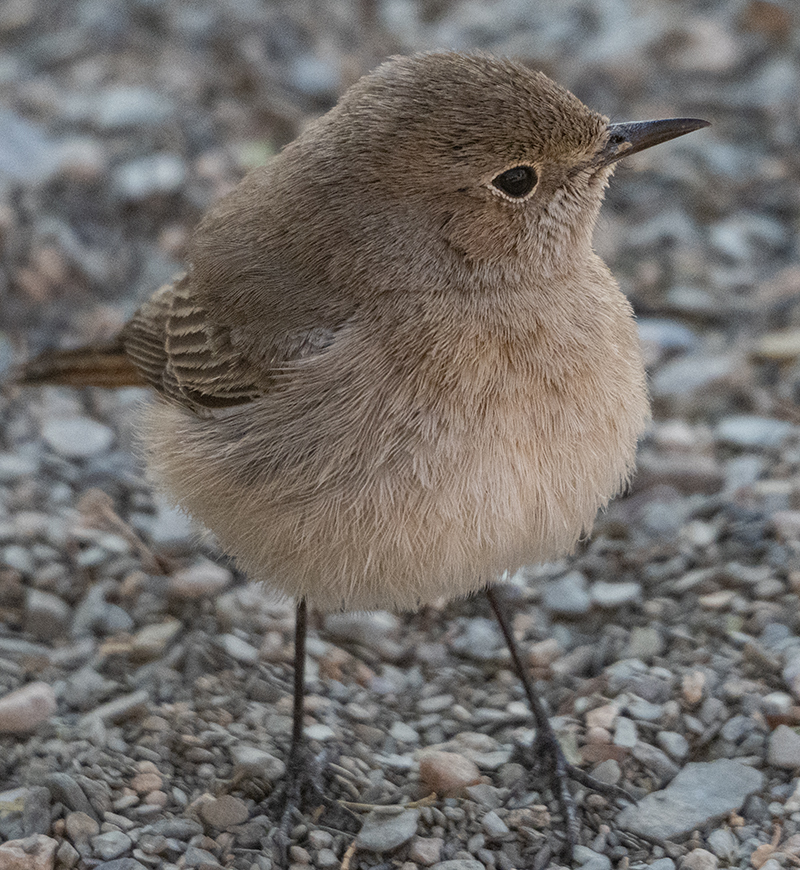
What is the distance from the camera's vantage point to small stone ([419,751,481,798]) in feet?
12.3

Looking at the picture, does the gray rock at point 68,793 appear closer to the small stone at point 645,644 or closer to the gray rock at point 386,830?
the gray rock at point 386,830

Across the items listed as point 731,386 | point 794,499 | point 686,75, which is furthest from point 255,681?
point 686,75

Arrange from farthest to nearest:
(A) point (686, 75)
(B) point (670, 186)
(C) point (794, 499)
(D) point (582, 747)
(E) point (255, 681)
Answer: (A) point (686, 75), (B) point (670, 186), (C) point (794, 499), (E) point (255, 681), (D) point (582, 747)

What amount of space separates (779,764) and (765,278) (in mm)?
3311

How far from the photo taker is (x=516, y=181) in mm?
3449

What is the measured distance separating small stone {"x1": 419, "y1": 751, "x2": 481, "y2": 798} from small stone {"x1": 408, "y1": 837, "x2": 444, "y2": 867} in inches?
8.3

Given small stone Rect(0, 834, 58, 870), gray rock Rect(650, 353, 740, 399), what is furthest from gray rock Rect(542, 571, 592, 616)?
small stone Rect(0, 834, 58, 870)

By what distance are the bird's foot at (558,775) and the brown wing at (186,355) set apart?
1556 millimetres

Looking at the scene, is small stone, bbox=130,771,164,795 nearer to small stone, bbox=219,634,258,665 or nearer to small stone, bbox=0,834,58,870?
small stone, bbox=0,834,58,870

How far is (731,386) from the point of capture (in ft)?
18.1

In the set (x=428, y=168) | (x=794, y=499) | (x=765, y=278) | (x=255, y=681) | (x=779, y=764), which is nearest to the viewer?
(x=428, y=168)

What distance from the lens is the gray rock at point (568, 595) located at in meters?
4.53

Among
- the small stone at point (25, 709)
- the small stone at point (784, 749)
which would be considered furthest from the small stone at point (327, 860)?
the small stone at point (784, 749)

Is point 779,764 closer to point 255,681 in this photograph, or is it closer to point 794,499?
point 794,499
